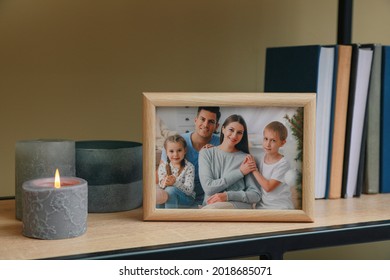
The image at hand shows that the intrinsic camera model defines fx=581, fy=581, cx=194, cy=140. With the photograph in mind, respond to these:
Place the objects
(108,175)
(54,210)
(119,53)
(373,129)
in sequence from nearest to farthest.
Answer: (54,210) < (108,175) < (373,129) < (119,53)

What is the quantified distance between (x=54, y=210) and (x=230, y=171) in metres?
0.23

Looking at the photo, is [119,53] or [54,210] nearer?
[54,210]

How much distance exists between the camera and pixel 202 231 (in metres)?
0.72

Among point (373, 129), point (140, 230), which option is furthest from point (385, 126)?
point (140, 230)

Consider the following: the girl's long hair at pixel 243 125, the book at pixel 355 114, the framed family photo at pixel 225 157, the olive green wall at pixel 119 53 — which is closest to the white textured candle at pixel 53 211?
the framed family photo at pixel 225 157

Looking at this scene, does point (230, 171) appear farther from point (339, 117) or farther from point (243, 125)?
point (339, 117)

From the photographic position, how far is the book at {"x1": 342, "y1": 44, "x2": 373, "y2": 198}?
0.89 m

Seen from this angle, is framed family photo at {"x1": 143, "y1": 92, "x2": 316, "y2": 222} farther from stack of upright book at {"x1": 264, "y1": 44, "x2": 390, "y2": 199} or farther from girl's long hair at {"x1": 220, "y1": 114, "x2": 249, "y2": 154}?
stack of upright book at {"x1": 264, "y1": 44, "x2": 390, "y2": 199}

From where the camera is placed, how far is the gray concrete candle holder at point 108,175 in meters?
0.80

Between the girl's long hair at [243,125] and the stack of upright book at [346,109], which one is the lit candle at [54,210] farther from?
the stack of upright book at [346,109]

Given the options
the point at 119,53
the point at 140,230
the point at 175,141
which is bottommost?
the point at 140,230

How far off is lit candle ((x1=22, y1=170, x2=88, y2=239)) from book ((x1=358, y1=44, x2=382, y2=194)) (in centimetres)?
46

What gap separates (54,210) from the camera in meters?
0.68
